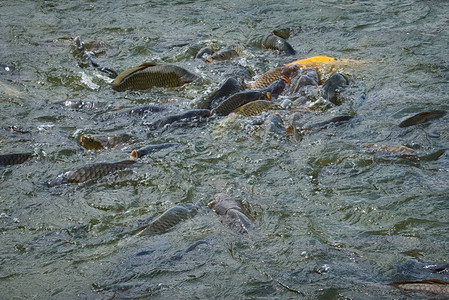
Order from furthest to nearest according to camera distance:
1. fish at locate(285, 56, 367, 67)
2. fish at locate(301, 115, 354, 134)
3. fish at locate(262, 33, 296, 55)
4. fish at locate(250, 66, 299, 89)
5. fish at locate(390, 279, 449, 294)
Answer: fish at locate(262, 33, 296, 55) < fish at locate(285, 56, 367, 67) < fish at locate(250, 66, 299, 89) < fish at locate(301, 115, 354, 134) < fish at locate(390, 279, 449, 294)

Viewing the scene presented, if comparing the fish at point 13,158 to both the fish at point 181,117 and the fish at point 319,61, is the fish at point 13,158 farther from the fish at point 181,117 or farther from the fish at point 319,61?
the fish at point 319,61

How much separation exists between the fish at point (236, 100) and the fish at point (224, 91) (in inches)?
6.4

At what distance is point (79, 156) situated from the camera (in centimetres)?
501

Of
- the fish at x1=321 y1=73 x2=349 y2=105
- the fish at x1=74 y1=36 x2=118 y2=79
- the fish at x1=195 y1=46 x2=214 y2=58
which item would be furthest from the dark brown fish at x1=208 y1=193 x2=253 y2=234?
the fish at x1=195 y1=46 x2=214 y2=58

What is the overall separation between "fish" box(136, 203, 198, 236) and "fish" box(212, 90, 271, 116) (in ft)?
5.36

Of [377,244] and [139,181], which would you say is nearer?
[377,244]

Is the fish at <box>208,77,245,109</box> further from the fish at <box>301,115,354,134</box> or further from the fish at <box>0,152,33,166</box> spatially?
the fish at <box>0,152,33,166</box>

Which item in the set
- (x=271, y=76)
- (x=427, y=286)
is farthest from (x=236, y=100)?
(x=427, y=286)

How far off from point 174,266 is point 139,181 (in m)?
1.15

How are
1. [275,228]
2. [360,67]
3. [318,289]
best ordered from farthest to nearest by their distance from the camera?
[360,67]
[275,228]
[318,289]

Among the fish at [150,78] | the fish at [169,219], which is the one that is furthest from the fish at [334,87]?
the fish at [169,219]

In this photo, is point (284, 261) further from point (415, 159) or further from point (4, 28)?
point (4, 28)

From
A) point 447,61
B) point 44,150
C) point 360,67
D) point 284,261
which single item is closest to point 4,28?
point 44,150

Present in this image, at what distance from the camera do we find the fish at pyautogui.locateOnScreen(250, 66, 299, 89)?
239 inches
